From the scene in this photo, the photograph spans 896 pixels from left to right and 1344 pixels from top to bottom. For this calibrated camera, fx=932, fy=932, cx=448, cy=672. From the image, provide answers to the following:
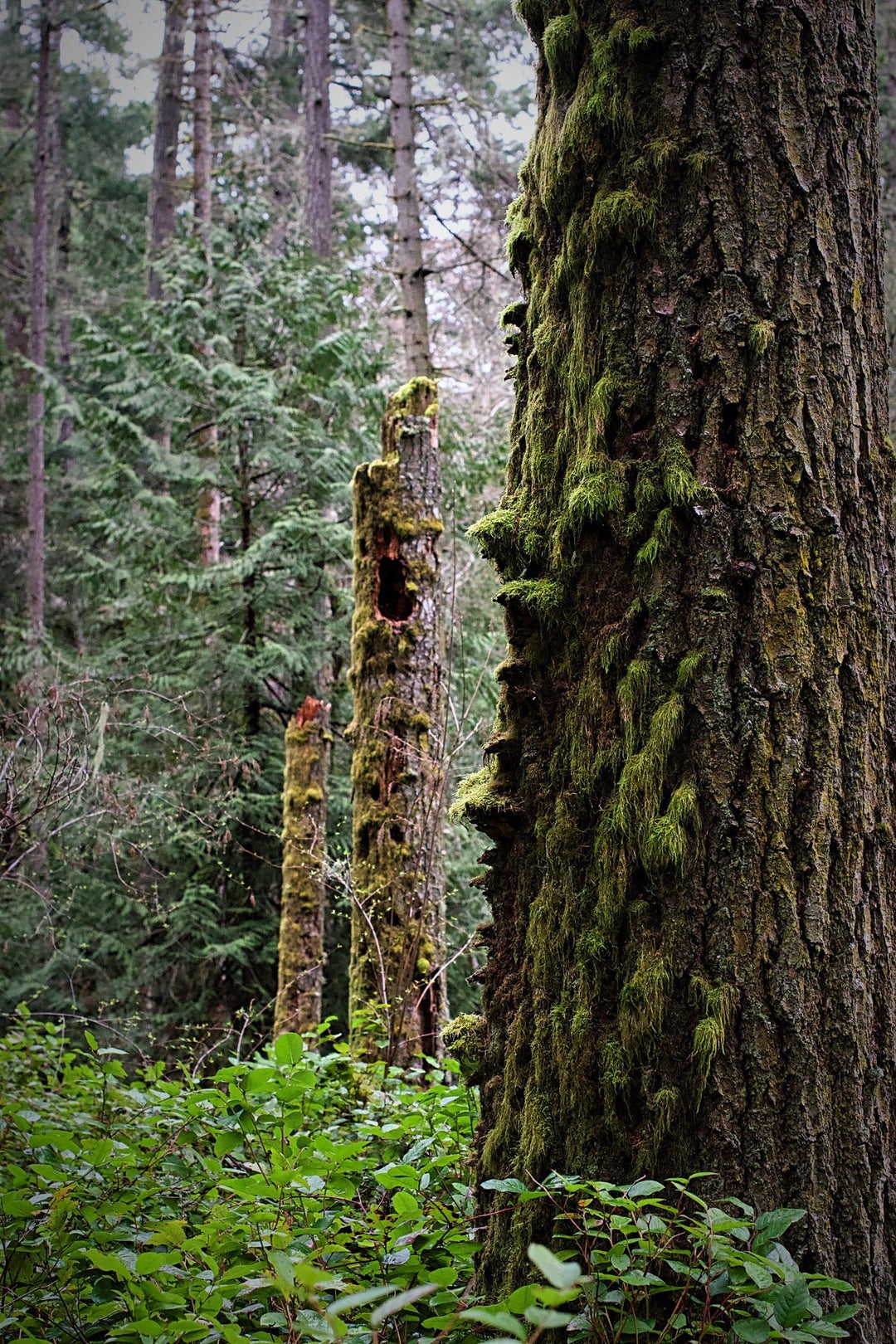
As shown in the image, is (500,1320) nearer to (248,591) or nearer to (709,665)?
(709,665)

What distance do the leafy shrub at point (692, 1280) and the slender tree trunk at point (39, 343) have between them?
1216 cm

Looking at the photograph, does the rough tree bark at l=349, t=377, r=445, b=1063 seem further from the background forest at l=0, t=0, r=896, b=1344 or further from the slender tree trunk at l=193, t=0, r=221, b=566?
the slender tree trunk at l=193, t=0, r=221, b=566

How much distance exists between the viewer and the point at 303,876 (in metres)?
6.68

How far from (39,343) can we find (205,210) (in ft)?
12.3

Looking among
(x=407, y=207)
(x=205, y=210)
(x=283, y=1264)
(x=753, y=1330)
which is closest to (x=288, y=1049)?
(x=283, y=1264)

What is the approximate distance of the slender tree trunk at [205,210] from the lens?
9.40 m

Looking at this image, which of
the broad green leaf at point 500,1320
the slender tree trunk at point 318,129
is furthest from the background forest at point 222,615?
the broad green leaf at point 500,1320

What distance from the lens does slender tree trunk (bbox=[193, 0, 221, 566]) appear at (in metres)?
9.40

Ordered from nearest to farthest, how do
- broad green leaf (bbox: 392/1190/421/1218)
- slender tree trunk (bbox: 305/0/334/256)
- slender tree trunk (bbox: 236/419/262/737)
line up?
1. broad green leaf (bbox: 392/1190/421/1218)
2. slender tree trunk (bbox: 236/419/262/737)
3. slender tree trunk (bbox: 305/0/334/256)

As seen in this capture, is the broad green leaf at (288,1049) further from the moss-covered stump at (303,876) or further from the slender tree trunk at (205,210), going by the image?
the slender tree trunk at (205,210)

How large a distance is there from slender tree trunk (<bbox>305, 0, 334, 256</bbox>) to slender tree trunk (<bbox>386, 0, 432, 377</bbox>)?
1281mm

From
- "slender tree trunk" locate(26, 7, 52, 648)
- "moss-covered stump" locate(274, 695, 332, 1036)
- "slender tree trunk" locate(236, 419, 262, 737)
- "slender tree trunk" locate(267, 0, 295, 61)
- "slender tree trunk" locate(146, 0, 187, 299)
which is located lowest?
"moss-covered stump" locate(274, 695, 332, 1036)

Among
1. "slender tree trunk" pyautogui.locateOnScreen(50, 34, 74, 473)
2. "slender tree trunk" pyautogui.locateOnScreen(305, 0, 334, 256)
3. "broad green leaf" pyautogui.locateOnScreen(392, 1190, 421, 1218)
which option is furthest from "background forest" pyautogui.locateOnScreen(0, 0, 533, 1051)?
"slender tree trunk" pyautogui.locateOnScreen(50, 34, 74, 473)

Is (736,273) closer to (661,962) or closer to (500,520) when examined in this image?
(500,520)
